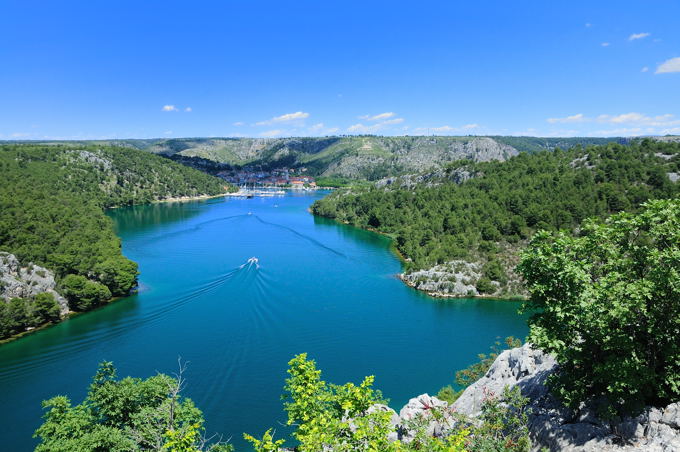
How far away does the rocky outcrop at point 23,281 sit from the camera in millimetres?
34562

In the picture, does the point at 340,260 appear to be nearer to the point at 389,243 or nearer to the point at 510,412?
the point at 389,243

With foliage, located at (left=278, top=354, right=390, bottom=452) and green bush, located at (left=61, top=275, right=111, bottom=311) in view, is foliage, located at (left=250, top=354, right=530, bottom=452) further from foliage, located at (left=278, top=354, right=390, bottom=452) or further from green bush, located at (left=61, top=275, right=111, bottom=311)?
green bush, located at (left=61, top=275, right=111, bottom=311)

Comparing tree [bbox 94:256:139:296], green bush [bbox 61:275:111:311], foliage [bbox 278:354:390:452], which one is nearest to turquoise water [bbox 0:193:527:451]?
green bush [bbox 61:275:111:311]

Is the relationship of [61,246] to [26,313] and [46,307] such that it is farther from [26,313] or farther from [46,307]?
[26,313]

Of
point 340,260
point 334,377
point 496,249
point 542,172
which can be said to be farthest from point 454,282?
point 542,172

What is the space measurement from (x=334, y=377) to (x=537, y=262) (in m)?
17.2

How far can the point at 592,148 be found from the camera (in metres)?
63.3

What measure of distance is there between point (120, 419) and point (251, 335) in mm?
14849

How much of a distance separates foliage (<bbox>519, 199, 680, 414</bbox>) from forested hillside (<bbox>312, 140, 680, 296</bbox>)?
3237 cm

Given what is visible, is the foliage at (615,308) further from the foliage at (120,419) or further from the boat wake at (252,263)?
the boat wake at (252,263)

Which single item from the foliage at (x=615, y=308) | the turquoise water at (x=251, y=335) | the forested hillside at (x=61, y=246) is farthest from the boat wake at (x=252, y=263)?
the foliage at (x=615, y=308)

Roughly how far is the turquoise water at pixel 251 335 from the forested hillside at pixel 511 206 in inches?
159

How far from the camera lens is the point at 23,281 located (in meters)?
36.4

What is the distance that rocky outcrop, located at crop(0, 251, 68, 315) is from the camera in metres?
34.6
